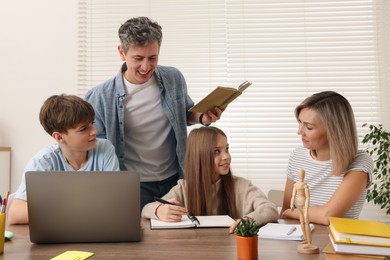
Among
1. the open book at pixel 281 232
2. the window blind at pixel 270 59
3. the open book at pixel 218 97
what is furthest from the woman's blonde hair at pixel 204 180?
the window blind at pixel 270 59

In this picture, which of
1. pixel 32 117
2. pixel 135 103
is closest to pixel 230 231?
pixel 135 103

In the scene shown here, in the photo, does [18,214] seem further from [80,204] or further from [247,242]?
[247,242]

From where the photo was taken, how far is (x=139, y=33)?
7.04 feet

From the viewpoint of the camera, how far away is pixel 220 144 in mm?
2033

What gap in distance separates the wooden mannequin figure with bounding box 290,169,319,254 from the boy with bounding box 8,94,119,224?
955mm

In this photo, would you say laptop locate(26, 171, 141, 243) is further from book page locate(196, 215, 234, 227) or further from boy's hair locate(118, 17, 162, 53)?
boy's hair locate(118, 17, 162, 53)

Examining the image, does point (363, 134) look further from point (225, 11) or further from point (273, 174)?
point (225, 11)

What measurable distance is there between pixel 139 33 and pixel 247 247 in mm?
1305

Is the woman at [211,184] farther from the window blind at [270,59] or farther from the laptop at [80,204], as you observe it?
the window blind at [270,59]

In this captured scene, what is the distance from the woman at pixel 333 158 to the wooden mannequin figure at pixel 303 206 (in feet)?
2.02

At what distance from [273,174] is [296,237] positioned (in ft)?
7.33

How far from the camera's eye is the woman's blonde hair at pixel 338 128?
1.99 meters

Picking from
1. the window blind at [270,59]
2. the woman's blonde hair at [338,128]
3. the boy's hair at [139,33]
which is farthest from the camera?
the window blind at [270,59]

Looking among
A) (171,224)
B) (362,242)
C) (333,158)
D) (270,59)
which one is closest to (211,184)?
(171,224)
